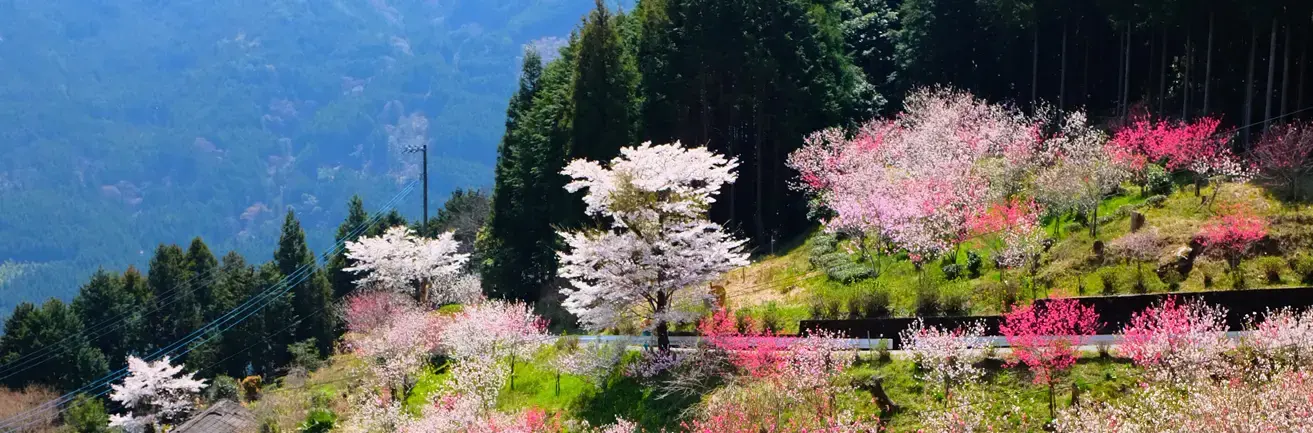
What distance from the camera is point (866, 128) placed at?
40688 millimetres

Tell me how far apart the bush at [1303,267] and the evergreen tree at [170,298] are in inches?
2082

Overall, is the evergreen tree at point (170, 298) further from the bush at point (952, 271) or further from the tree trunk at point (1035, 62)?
the bush at point (952, 271)

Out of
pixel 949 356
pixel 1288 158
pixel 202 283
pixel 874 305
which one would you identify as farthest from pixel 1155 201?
pixel 202 283

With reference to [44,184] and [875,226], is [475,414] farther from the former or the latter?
[44,184]

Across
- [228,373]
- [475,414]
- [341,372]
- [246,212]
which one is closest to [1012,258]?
[475,414]

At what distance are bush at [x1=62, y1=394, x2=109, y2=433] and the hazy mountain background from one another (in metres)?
62.6

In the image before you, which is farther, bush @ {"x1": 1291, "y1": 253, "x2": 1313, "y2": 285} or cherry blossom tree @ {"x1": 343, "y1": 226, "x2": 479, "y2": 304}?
cherry blossom tree @ {"x1": 343, "y1": 226, "x2": 479, "y2": 304}

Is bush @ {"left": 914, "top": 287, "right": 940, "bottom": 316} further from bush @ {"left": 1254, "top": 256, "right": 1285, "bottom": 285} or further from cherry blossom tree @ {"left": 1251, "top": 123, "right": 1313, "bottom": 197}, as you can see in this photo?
cherry blossom tree @ {"left": 1251, "top": 123, "right": 1313, "bottom": 197}

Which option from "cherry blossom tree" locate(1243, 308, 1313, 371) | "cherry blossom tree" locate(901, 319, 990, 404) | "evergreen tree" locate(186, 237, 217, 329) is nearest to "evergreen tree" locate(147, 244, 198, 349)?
"evergreen tree" locate(186, 237, 217, 329)

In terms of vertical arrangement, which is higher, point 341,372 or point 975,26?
point 975,26

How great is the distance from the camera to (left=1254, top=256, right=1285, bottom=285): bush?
23.0 meters

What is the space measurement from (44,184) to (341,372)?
335 ft

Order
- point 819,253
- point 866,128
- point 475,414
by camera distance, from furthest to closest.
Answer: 1. point 866,128
2. point 819,253
3. point 475,414

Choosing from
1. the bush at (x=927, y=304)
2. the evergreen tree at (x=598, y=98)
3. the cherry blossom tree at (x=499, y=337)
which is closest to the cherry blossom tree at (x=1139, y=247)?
the bush at (x=927, y=304)
